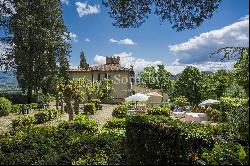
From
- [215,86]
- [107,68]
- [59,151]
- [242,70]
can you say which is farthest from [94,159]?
[107,68]

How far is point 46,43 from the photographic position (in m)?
51.2

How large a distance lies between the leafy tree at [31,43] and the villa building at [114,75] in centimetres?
1378

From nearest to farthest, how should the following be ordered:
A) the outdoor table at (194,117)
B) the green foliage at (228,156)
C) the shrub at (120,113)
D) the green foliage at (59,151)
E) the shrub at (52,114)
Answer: the green foliage at (228,156) → the green foliage at (59,151) → the outdoor table at (194,117) → the shrub at (52,114) → the shrub at (120,113)

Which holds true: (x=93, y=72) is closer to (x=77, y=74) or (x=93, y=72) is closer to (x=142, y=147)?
(x=77, y=74)

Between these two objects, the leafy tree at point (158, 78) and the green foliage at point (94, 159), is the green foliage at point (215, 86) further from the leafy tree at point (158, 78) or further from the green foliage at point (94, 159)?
the green foliage at point (94, 159)

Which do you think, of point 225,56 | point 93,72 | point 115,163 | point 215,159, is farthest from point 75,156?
point 93,72

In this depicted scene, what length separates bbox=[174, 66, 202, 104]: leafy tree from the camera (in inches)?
2739

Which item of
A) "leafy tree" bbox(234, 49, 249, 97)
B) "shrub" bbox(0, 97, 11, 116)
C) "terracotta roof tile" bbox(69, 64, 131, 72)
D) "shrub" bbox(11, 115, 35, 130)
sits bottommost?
"shrub" bbox(11, 115, 35, 130)

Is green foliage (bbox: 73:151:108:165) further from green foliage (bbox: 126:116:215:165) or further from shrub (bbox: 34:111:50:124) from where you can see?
shrub (bbox: 34:111:50:124)

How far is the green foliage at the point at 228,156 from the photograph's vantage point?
9.73 metres

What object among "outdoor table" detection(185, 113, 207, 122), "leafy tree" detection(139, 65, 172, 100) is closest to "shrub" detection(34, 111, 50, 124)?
"outdoor table" detection(185, 113, 207, 122)

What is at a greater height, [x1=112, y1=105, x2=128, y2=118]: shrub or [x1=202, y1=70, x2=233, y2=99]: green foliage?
[x1=202, y1=70, x2=233, y2=99]: green foliage

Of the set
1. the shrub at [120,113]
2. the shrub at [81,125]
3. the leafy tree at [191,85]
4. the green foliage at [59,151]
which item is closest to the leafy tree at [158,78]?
the leafy tree at [191,85]

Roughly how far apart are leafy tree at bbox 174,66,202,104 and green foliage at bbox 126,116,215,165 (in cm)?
5767
